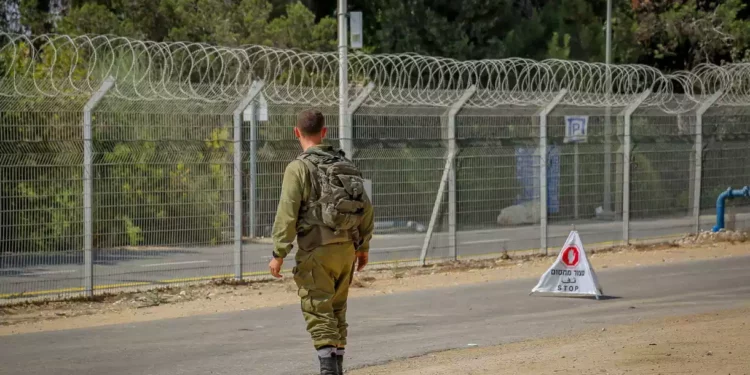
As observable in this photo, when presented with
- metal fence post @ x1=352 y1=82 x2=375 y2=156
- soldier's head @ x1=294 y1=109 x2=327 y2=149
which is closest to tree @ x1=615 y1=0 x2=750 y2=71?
metal fence post @ x1=352 y1=82 x2=375 y2=156

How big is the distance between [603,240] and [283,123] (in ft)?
22.3

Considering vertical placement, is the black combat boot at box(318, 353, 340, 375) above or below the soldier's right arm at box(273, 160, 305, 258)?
below

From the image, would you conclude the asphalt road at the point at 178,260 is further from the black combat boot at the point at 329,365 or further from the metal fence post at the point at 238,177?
the black combat boot at the point at 329,365

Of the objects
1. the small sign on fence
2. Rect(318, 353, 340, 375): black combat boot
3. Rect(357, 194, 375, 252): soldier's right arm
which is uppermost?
the small sign on fence

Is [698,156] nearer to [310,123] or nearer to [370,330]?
[370,330]

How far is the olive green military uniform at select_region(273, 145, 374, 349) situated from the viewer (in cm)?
738

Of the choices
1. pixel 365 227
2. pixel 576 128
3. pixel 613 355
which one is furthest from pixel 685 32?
pixel 365 227

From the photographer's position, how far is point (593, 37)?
33.9 metres

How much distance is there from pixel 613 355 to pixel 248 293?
5771mm

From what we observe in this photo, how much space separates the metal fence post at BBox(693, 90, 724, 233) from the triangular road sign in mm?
8138

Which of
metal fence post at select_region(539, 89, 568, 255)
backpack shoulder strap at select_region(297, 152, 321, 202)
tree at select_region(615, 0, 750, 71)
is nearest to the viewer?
backpack shoulder strap at select_region(297, 152, 321, 202)

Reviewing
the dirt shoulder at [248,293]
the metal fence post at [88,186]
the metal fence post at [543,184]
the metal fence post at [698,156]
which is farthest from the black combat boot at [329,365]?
the metal fence post at [698,156]

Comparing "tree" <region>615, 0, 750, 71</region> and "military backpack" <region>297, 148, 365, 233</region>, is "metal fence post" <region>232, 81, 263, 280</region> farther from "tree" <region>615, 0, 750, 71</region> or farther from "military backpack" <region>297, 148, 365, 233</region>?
"tree" <region>615, 0, 750, 71</region>

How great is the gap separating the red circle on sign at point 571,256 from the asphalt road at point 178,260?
11.1 ft
